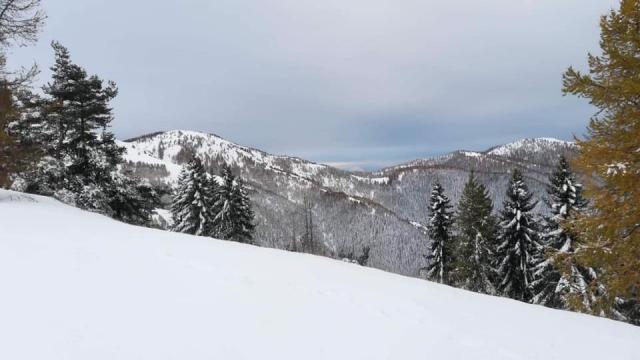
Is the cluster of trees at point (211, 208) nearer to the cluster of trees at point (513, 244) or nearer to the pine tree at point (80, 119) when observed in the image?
the pine tree at point (80, 119)

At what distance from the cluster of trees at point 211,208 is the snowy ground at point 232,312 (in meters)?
23.3

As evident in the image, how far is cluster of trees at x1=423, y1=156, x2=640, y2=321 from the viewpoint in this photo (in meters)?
21.2

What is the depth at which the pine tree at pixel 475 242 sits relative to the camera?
27.7 meters

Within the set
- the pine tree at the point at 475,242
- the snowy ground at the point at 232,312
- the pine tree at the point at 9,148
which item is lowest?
the pine tree at the point at 475,242

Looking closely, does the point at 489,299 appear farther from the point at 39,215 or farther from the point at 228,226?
the point at 228,226

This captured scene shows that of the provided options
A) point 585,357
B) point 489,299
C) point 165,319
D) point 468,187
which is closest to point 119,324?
point 165,319

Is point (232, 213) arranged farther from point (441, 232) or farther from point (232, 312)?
point (232, 312)

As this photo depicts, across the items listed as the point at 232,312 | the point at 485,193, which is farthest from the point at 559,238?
the point at 232,312

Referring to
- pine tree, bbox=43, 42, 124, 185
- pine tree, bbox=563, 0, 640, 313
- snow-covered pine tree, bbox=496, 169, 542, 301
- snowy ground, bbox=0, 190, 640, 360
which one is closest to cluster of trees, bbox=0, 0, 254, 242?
pine tree, bbox=43, 42, 124, 185

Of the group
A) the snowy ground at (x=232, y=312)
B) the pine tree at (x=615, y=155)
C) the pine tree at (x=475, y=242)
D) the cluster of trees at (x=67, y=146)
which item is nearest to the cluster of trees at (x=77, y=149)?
the cluster of trees at (x=67, y=146)

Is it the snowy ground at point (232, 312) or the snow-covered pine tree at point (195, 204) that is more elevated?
the snowy ground at point (232, 312)

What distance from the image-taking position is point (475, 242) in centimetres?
2794

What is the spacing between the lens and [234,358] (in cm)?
440

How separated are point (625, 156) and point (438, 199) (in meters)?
20.9
